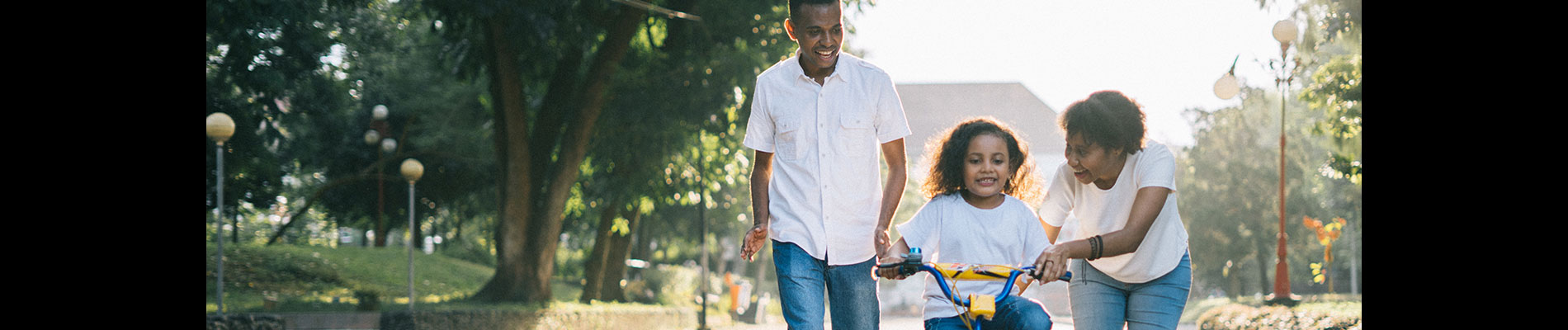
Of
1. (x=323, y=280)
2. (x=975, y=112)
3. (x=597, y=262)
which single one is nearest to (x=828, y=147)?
(x=975, y=112)

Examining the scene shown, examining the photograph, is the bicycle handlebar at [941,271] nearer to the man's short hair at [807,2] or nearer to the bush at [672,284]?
the man's short hair at [807,2]

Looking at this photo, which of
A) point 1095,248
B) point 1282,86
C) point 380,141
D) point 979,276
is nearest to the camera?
point 979,276

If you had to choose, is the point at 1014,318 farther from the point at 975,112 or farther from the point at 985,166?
the point at 975,112

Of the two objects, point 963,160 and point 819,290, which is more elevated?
point 963,160

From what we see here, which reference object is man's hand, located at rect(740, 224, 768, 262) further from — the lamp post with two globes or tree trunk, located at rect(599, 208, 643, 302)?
tree trunk, located at rect(599, 208, 643, 302)

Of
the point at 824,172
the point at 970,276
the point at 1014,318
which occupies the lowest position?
the point at 1014,318

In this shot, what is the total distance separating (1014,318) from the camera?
490cm

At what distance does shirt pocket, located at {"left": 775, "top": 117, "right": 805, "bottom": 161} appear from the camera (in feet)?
17.5

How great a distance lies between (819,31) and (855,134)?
0.42 meters

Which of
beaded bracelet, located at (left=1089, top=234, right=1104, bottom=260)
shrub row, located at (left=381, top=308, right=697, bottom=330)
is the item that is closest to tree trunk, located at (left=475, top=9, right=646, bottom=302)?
shrub row, located at (left=381, top=308, right=697, bottom=330)

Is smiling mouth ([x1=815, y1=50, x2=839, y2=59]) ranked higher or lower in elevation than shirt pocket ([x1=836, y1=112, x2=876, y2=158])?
higher

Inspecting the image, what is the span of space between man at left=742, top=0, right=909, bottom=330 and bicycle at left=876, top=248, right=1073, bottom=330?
0.44m
